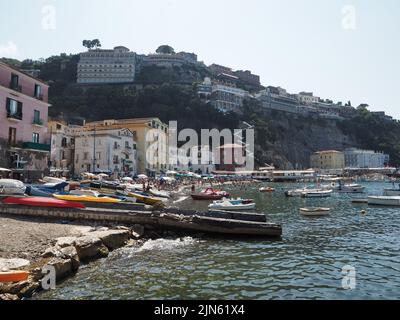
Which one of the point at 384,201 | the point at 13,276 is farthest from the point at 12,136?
the point at 384,201

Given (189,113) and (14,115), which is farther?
(189,113)

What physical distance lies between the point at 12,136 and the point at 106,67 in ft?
425

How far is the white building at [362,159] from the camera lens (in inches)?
6767

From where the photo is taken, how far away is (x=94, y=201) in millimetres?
26188

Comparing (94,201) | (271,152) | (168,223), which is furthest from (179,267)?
(271,152)

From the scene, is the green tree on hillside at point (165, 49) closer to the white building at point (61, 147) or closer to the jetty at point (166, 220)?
the white building at point (61, 147)

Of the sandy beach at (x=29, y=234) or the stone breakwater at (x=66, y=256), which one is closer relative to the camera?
the stone breakwater at (x=66, y=256)

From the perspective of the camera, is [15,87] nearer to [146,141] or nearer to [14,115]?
[14,115]

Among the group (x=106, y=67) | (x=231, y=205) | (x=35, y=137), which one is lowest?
(x=231, y=205)

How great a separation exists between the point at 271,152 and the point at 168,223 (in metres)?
131

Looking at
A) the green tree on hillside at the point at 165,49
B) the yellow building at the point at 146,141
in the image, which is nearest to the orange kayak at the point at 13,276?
the yellow building at the point at 146,141

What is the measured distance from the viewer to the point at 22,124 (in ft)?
126

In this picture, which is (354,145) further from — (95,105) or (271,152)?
(95,105)

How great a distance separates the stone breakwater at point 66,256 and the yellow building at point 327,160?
157652 mm
